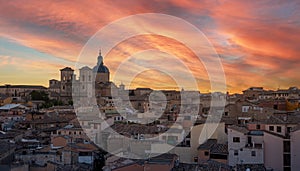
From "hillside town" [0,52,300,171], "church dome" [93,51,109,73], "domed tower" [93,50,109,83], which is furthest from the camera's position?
Result: "domed tower" [93,50,109,83]

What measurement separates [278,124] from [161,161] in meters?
2.85

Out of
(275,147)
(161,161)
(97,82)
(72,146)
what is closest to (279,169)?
(275,147)

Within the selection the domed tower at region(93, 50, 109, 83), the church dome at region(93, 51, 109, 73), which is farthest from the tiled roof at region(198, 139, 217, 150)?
the domed tower at region(93, 50, 109, 83)

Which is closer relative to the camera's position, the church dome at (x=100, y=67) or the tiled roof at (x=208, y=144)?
the tiled roof at (x=208, y=144)

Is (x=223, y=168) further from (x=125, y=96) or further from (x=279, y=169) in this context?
(x=125, y=96)

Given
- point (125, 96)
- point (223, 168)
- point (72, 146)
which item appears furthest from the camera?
point (125, 96)

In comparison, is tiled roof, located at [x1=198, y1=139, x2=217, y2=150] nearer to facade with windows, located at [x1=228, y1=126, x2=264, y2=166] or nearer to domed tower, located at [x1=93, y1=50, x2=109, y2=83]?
facade with windows, located at [x1=228, y1=126, x2=264, y2=166]

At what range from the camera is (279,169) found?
26.2 feet

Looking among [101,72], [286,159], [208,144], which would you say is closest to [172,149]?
[208,144]

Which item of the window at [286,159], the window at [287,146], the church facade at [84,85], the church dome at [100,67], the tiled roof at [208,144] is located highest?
the church dome at [100,67]

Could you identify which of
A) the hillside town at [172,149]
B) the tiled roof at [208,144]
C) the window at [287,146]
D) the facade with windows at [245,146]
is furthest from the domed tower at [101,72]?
the window at [287,146]

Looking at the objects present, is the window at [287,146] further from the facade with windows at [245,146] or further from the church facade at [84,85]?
the church facade at [84,85]

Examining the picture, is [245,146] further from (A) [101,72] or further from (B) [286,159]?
(A) [101,72]

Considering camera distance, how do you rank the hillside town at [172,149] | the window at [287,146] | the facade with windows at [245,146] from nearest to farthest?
1. the hillside town at [172,149]
2. the window at [287,146]
3. the facade with windows at [245,146]
